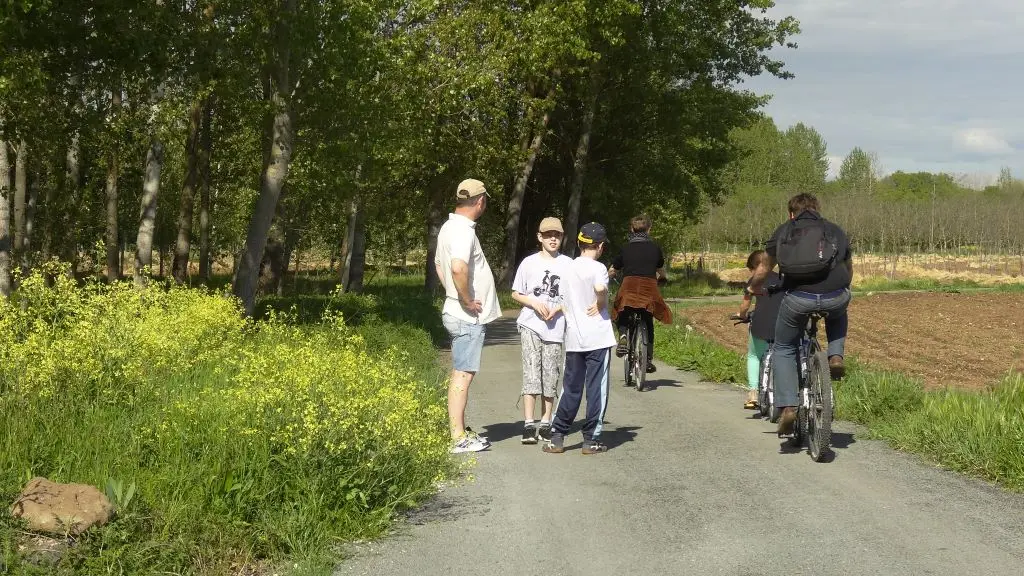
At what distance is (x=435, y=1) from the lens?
26.9 metres

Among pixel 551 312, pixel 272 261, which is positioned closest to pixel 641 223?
pixel 551 312

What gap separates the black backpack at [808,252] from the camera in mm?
8500

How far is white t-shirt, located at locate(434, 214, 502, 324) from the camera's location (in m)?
8.58

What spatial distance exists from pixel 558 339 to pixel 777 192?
132503 mm

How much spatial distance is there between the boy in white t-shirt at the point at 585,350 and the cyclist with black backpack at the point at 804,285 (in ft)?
4.40

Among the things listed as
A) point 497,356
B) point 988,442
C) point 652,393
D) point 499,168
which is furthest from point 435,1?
point 988,442

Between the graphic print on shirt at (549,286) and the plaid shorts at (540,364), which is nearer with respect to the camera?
the graphic print on shirt at (549,286)

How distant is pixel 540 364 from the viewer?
945 cm

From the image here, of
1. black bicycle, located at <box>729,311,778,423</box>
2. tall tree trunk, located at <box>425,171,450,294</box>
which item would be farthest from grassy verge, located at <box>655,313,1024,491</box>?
tall tree trunk, located at <box>425,171,450,294</box>

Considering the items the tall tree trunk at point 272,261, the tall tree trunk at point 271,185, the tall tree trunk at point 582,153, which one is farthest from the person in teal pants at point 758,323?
the tall tree trunk at point 582,153

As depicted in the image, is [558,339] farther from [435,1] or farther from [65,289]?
[435,1]

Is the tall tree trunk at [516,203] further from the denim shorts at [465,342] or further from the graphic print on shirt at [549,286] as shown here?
the denim shorts at [465,342]

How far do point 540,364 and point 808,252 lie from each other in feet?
7.65

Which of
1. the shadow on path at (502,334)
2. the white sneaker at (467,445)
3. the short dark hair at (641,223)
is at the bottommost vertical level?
the shadow on path at (502,334)
